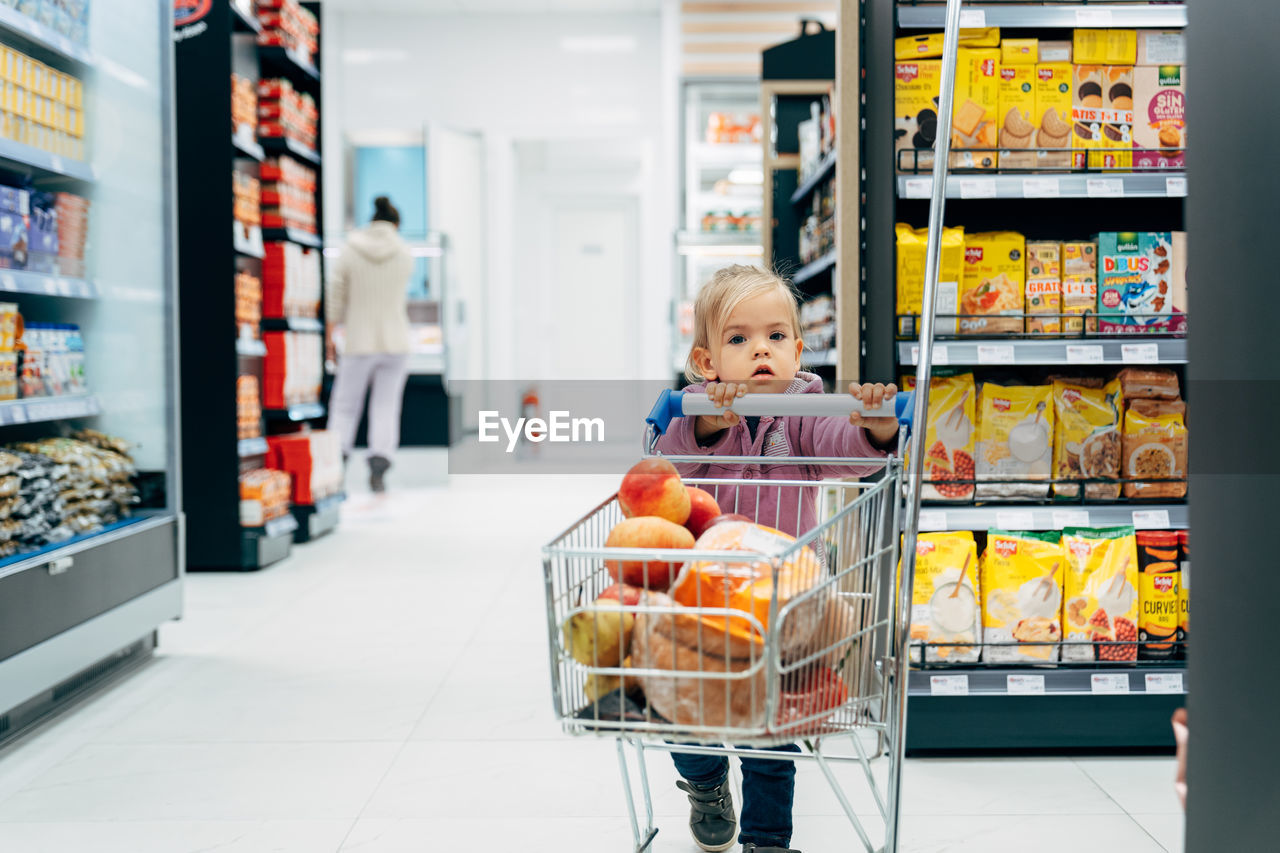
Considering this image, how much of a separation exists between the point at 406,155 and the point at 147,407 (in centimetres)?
665

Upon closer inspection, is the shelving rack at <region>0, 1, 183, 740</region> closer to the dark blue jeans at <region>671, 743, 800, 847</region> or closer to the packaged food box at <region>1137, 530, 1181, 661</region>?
the dark blue jeans at <region>671, 743, 800, 847</region>

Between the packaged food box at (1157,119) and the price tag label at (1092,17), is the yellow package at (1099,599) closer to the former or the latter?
the packaged food box at (1157,119)

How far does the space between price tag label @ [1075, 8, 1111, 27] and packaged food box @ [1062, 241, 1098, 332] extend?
0.51 m

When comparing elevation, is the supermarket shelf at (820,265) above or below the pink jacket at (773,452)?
above

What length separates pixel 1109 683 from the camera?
8.34 feet

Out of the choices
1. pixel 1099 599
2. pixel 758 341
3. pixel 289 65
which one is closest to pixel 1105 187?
pixel 1099 599

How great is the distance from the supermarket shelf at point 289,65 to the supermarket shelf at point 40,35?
6.93 ft

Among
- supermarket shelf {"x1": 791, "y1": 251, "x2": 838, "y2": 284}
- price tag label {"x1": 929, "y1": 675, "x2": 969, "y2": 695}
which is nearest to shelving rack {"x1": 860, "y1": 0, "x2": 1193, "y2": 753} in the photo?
price tag label {"x1": 929, "y1": 675, "x2": 969, "y2": 695}

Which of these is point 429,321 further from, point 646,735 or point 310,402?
point 646,735

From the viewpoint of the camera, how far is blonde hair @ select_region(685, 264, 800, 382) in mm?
1777

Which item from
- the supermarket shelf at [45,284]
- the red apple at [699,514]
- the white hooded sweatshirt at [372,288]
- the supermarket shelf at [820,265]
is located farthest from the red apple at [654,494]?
the white hooded sweatshirt at [372,288]

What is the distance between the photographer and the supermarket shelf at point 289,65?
5316 millimetres

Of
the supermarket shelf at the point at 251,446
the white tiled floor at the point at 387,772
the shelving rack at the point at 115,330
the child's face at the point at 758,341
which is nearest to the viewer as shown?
the child's face at the point at 758,341

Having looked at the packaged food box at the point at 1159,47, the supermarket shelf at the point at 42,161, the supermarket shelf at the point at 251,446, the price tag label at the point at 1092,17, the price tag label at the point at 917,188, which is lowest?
the supermarket shelf at the point at 251,446
